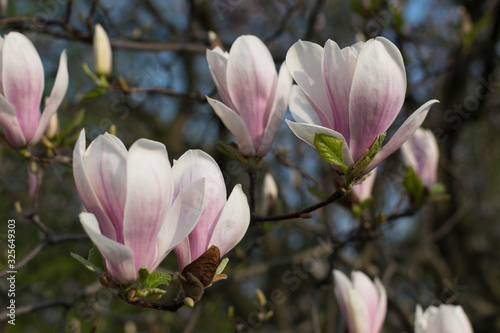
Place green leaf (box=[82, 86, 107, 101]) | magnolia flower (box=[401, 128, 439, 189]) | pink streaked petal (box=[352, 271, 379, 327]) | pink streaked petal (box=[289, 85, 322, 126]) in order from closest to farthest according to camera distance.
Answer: pink streaked petal (box=[289, 85, 322, 126]) → pink streaked petal (box=[352, 271, 379, 327]) → green leaf (box=[82, 86, 107, 101]) → magnolia flower (box=[401, 128, 439, 189])

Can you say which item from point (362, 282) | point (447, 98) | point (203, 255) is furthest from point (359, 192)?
point (447, 98)

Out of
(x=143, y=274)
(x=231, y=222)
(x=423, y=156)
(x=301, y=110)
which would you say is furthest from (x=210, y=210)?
(x=423, y=156)

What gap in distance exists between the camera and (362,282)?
1.11 meters

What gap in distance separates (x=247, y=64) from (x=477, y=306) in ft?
8.00

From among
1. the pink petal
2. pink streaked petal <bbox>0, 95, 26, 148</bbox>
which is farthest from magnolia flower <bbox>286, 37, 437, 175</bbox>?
pink streaked petal <bbox>0, 95, 26, 148</bbox>

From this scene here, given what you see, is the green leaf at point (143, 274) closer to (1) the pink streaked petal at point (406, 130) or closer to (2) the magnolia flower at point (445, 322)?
(1) the pink streaked petal at point (406, 130)

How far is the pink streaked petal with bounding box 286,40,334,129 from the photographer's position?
0.81 meters

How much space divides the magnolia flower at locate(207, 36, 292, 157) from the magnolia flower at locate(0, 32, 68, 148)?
0.39 metres

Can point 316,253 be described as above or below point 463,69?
below

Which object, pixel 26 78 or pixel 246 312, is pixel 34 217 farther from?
pixel 246 312

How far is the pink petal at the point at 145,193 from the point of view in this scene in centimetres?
64

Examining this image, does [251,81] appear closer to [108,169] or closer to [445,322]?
[108,169]

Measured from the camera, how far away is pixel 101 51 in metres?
1.48

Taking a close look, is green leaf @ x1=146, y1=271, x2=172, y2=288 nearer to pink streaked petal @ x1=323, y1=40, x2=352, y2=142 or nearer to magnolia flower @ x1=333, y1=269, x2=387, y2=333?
pink streaked petal @ x1=323, y1=40, x2=352, y2=142
